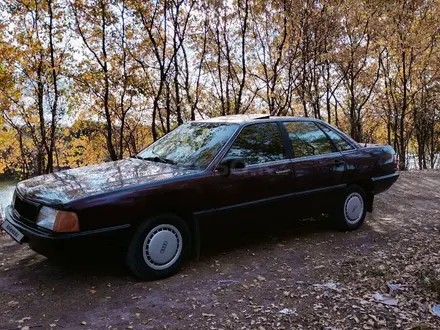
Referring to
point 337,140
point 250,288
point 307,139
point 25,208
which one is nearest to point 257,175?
point 307,139

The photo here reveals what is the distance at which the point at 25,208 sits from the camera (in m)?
3.42

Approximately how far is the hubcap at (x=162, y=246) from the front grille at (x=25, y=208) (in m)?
1.01

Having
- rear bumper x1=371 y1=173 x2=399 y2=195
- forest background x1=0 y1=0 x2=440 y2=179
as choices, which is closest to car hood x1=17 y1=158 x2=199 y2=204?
rear bumper x1=371 y1=173 x2=399 y2=195

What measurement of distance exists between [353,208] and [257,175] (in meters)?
1.84

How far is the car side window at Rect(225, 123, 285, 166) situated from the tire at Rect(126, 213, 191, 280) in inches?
37.6

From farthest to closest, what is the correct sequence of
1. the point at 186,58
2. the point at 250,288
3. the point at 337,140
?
the point at 186,58, the point at 337,140, the point at 250,288

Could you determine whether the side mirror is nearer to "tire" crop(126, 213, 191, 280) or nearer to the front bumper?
"tire" crop(126, 213, 191, 280)

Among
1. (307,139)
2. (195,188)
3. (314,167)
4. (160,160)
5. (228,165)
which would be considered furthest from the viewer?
(307,139)

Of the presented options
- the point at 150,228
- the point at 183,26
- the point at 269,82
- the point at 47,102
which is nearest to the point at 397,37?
the point at 269,82

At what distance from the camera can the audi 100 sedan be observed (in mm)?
3170

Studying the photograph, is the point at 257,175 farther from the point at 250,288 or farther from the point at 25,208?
the point at 25,208

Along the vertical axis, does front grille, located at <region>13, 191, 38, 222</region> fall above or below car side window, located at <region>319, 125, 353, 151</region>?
below

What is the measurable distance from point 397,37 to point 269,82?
5.57 meters

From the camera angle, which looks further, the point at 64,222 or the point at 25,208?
the point at 25,208
